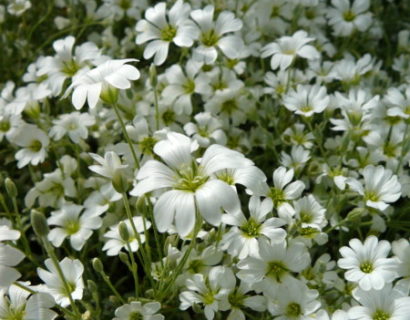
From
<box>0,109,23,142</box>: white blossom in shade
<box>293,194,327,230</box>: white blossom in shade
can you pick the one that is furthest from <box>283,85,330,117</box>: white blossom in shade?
<box>0,109,23,142</box>: white blossom in shade

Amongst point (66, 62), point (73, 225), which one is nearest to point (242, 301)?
point (73, 225)

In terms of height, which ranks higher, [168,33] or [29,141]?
[168,33]

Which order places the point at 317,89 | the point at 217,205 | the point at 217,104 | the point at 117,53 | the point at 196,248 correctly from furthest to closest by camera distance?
the point at 117,53 → the point at 217,104 → the point at 317,89 → the point at 196,248 → the point at 217,205

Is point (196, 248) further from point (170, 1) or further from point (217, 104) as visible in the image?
point (170, 1)

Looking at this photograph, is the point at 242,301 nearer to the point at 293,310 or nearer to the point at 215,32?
the point at 293,310

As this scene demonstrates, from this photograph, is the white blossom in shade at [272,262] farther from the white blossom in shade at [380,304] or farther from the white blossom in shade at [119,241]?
the white blossom in shade at [119,241]

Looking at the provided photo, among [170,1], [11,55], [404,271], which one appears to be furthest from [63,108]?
[404,271]
